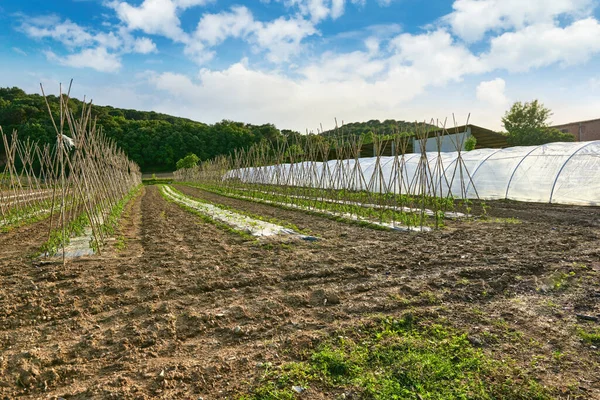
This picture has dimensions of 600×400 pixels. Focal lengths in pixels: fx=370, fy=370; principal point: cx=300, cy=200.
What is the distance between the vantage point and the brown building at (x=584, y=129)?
32938 mm

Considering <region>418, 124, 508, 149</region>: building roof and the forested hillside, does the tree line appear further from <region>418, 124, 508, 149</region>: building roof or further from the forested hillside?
<region>418, 124, 508, 149</region>: building roof

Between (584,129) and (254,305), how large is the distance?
4134cm

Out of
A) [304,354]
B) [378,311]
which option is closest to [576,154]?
[378,311]

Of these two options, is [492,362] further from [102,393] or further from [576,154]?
[576,154]

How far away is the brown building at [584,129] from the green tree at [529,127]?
12.0 feet

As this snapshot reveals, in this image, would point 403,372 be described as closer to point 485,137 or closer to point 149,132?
point 485,137

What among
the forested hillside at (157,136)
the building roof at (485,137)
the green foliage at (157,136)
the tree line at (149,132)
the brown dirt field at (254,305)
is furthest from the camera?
the green foliage at (157,136)

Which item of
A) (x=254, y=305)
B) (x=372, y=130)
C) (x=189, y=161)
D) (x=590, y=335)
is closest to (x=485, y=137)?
(x=372, y=130)

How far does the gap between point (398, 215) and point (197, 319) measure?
661 centimetres

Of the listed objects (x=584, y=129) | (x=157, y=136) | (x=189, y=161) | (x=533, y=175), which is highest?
(x=157, y=136)

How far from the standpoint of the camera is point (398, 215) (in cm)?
905

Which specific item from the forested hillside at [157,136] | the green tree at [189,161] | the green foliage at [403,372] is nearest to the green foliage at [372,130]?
the forested hillside at [157,136]

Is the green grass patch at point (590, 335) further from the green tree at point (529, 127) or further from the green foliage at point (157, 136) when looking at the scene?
the green foliage at point (157, 136)

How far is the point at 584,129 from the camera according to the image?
112ft
